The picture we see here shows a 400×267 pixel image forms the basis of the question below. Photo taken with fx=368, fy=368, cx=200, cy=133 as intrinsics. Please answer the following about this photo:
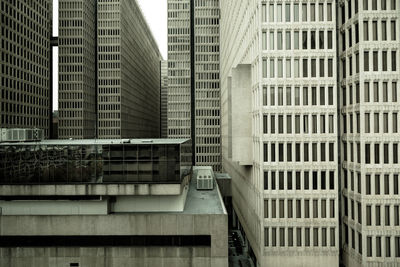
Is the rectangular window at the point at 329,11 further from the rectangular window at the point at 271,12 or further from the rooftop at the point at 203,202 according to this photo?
the rooftop at the point at 203,202

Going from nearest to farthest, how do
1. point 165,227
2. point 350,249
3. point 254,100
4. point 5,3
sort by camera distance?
point 165,227 < point 350,249 < point 254,100 < point 5,3

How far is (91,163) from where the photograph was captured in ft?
148

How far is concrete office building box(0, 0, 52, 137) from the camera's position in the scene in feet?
312

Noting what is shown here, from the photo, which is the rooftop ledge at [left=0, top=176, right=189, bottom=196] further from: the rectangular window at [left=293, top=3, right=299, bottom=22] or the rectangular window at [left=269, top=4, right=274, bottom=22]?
the rectangular window at [left=293, top=3, right=299, bottom=22]

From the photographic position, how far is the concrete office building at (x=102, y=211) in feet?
141

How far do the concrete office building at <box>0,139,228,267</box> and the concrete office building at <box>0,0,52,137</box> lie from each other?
184ft

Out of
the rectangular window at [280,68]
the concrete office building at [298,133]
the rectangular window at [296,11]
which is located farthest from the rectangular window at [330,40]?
the rectangular window at [280,68]

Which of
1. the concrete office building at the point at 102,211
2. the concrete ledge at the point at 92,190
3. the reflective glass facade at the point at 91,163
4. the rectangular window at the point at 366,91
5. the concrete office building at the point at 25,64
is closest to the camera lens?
the concrete office building at the point at 102,211

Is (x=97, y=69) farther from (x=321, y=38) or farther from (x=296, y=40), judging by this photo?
(x=321, y=38)

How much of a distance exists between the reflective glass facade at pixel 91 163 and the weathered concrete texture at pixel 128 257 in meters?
8.02

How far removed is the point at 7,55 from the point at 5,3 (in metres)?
13.3

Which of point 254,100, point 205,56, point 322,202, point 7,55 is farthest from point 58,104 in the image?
point 322,202

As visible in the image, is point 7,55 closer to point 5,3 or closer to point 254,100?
point 5,3

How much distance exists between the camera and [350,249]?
48219 mm
